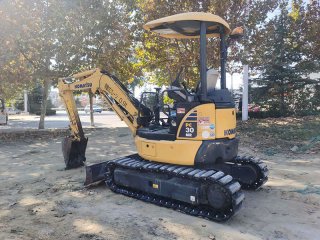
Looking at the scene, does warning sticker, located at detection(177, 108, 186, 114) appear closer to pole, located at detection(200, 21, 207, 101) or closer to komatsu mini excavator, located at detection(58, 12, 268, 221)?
komatsu mini excavator, located at detection(58, 12, 268, 221)

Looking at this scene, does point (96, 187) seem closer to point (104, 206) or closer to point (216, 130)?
point (104, 206)

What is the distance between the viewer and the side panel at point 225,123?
5.57 meters

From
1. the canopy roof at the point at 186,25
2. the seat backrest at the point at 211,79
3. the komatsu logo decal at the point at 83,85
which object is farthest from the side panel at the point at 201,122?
the komatsu logo decal at the point at 83,85

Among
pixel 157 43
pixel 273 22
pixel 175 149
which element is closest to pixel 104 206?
pixel 175 149

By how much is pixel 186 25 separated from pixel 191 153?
7.31ft

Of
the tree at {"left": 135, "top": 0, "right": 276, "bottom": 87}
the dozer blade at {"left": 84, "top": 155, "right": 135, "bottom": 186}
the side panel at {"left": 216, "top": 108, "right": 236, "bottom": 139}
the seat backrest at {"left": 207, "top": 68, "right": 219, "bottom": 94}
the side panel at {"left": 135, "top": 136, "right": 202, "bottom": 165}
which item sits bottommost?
the dozer blade at {"left": 84, "top": 155, "right": 135, "bottom": 186}

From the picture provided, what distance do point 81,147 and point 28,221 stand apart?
3545 millimetres

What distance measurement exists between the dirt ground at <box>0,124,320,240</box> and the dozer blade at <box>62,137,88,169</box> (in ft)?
0.91

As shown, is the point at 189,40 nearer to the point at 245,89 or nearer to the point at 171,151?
the point at 245,89

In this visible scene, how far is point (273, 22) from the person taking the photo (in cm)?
1695

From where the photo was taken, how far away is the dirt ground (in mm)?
4578

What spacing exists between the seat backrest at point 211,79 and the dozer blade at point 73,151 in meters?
3.90

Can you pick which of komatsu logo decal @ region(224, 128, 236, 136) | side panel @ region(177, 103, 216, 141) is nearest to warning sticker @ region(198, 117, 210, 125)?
side panel @ region(177, 103, 216, 141)

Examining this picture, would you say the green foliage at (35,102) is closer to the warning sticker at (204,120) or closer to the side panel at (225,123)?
the side panel at (225,123)
